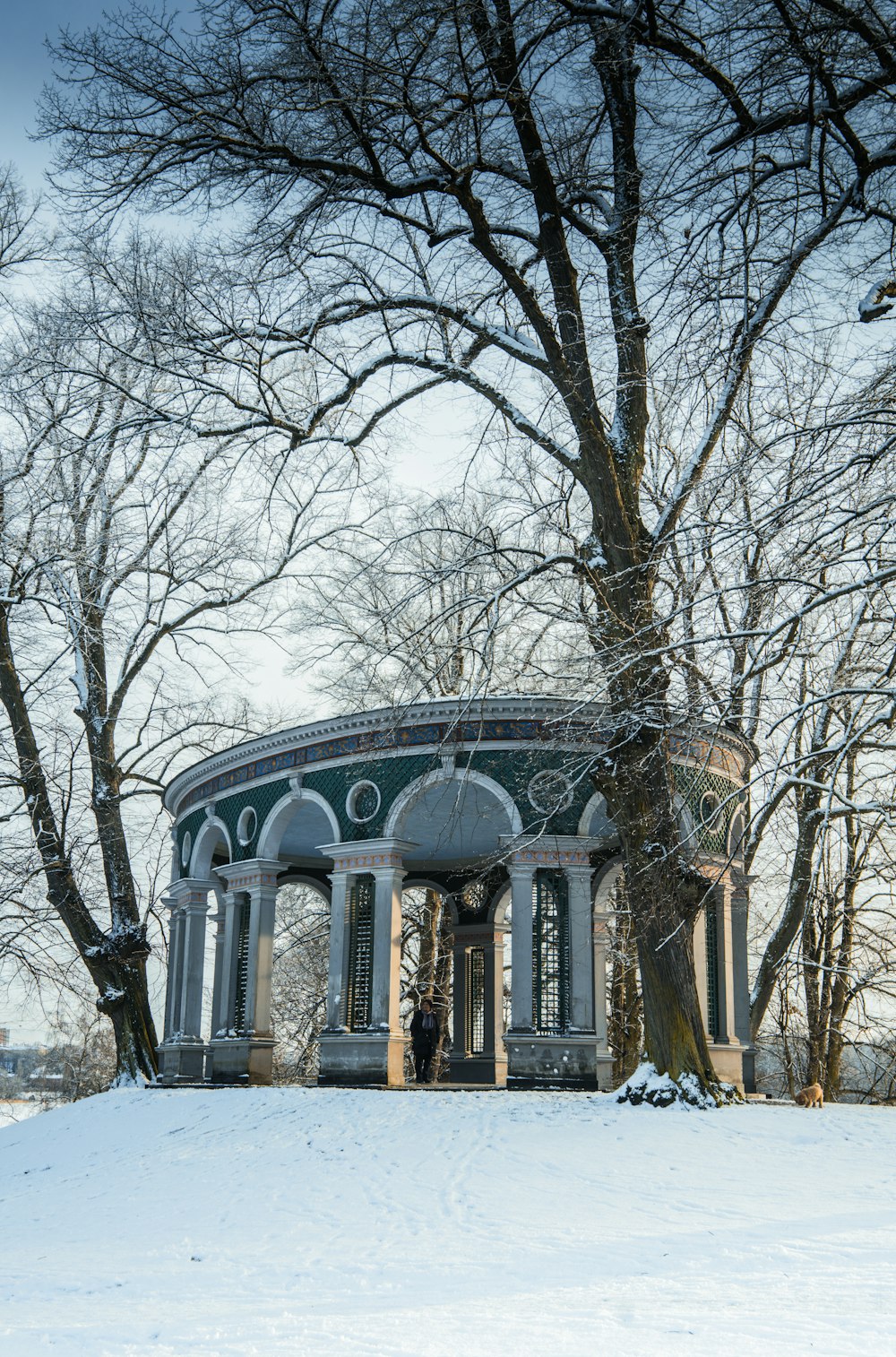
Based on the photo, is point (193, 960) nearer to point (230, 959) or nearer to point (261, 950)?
point (230, 959)

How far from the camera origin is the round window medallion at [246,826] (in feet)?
56.4

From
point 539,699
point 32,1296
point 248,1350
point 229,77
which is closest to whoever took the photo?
point 248,1350

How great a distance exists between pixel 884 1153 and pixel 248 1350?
630 centimetres

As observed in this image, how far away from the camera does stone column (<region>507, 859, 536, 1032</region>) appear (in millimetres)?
14336

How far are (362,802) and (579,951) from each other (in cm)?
320

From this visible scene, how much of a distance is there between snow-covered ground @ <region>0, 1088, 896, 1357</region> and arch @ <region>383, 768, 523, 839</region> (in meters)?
3.20

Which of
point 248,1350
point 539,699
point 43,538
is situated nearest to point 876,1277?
point 248,1350

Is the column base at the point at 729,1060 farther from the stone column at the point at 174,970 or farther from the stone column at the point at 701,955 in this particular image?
the stone column at the point at 174,970

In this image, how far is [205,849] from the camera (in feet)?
61.4

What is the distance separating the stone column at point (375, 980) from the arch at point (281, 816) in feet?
2.47

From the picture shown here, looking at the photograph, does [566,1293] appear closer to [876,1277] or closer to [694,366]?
[876,1277]

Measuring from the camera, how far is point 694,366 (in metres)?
8.09

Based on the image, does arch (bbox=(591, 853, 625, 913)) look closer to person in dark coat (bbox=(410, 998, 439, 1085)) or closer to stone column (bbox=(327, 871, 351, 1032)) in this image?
person in dark coat (bbox=(410, 998, 439, 1085))

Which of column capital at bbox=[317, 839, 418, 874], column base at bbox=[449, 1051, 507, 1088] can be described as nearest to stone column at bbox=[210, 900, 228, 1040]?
column capital at bbox=[317, 839, 418, 874]
